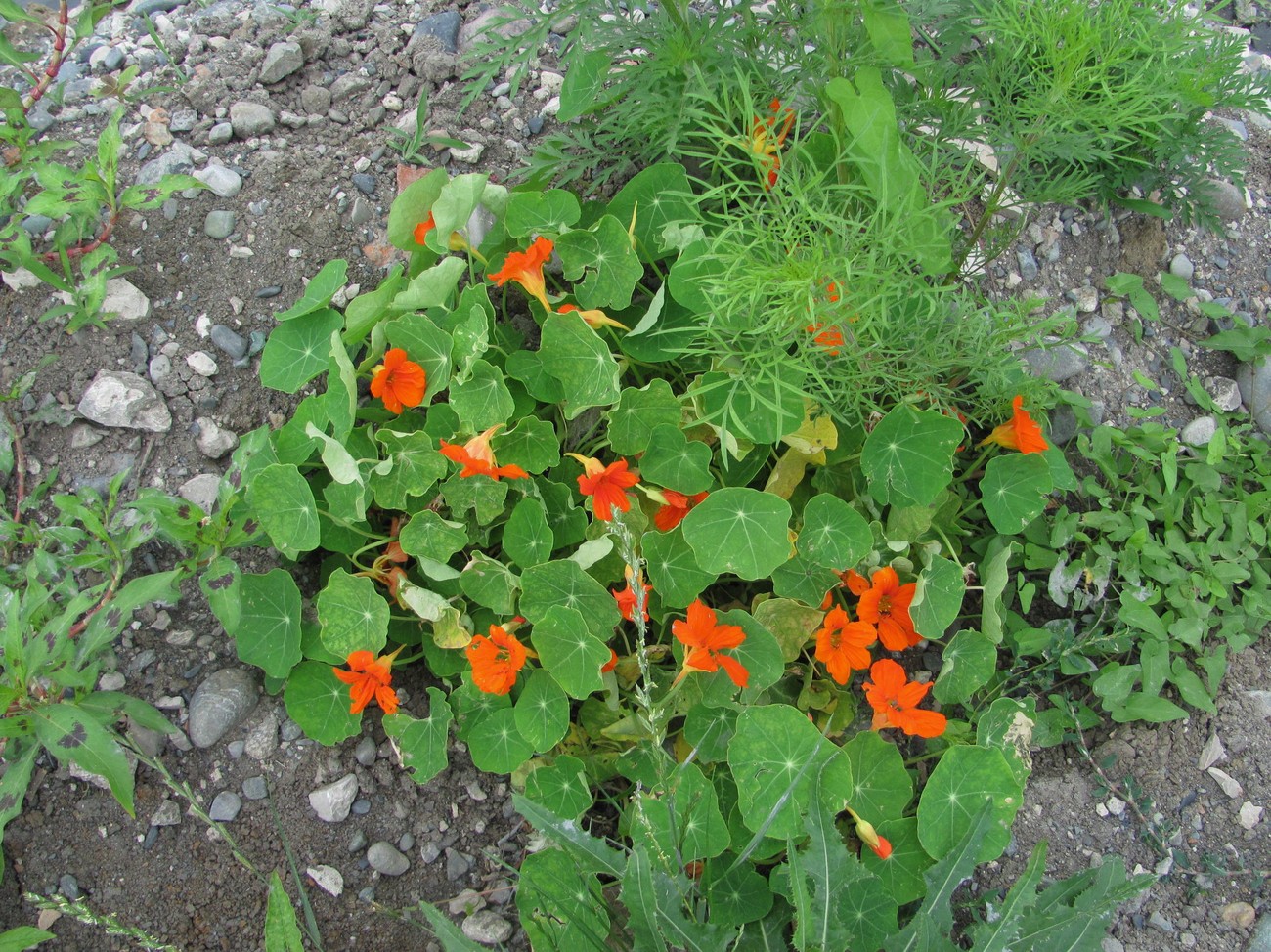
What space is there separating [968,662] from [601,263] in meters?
1.06

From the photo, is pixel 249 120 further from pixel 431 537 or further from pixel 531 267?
pixel 431 537

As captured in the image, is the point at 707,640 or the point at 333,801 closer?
the point at 707,640

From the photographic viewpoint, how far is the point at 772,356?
191 cm

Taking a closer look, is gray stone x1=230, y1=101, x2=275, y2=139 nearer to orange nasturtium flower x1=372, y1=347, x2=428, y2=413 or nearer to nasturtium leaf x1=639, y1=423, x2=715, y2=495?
orange nasturtium flower x1=372, y1=347, x2=428, y2=413

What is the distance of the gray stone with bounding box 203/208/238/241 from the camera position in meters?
2.25

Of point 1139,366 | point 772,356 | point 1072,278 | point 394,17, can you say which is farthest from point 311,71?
point 1139,366

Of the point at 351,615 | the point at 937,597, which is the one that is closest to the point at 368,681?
the point at 351,615

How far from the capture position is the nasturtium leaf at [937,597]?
6.21ft

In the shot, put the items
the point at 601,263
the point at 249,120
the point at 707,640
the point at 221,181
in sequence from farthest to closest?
the point at 249,120 < the point at 221,181 < the point at 601,263 < the point at 707,640

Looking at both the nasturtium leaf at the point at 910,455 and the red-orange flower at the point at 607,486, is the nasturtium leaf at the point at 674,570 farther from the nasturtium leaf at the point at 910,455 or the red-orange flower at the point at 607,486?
the nasturtium leaf at the point at 910,455

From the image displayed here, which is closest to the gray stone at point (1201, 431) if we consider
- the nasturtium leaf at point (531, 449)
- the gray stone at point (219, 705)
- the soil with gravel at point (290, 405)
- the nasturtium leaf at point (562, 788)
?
the soil with gravel at point (290, 405)

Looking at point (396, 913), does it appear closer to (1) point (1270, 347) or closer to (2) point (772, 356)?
(2) point (772, 356)

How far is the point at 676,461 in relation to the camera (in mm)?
1928

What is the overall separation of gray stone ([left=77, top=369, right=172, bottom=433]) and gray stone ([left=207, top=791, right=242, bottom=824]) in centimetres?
75
